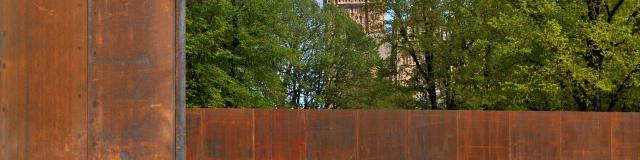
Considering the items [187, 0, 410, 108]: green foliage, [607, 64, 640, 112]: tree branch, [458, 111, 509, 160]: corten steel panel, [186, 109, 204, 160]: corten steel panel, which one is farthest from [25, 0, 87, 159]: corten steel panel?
[187, 0, 410, 108]: green foliage

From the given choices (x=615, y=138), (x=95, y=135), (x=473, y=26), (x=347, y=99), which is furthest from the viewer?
(x=347, y=99)

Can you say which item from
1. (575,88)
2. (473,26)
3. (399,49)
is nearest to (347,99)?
(399,49)

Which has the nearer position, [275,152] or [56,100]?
[56,100]

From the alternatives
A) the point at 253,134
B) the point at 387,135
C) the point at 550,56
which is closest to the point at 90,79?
the point at 253,134

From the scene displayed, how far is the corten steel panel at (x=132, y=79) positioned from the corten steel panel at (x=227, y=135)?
24.7ft

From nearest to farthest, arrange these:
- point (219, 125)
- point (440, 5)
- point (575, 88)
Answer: point (219, 125), point (575, 88), point (440, 5)

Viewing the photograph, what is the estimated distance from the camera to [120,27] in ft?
16.9

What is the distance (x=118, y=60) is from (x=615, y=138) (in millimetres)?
10932

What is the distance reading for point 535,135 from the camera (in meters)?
13.7

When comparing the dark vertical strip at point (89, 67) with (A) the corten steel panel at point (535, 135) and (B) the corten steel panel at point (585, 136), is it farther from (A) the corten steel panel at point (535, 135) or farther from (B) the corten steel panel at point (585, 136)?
(B) the corten steel panel at point (585, 136)

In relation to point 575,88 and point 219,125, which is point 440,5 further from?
point 219,125

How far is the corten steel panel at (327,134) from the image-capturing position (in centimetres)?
1283

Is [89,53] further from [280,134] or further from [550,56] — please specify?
[550,56]

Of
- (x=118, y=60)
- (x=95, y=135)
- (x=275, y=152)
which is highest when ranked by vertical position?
(x=118, y=60)
